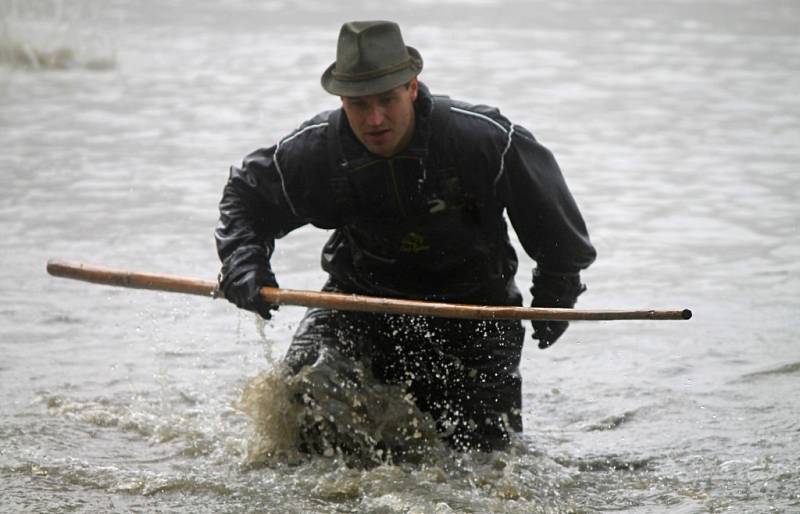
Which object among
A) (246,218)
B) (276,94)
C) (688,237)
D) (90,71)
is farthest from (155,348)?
(90,71)

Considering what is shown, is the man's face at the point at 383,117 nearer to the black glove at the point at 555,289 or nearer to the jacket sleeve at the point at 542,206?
the jacket sleeve at the point at 542,206

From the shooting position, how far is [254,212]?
5.38 meters

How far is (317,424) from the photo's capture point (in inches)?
209

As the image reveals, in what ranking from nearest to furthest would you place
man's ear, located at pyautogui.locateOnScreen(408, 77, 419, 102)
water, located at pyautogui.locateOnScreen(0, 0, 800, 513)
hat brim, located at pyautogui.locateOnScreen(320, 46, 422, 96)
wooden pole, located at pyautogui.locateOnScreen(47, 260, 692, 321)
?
wooden pole, located at pyautogui.locateOnScreen(47, 260, 692, 321) < hat brim, located at pyautogui.locateOnScreen(320, 46, 422, 96) < man's ear, located at pyautogui.locateOnScreen(408, 77, 419, 102) < water, located at pyautogui.locateOnScreen(0, 0, 800, 513)

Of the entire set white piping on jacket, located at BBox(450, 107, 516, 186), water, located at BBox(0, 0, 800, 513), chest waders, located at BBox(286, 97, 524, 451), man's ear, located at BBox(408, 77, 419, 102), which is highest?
man's ear, located at BBox(408, 77, 419, 102)

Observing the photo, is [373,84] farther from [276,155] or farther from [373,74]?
[276,155]

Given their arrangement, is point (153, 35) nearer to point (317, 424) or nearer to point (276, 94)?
point (276, 94)

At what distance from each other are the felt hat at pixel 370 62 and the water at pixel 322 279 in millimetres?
1099

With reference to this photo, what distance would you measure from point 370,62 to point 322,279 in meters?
3.79

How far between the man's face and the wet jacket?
0.19 feet

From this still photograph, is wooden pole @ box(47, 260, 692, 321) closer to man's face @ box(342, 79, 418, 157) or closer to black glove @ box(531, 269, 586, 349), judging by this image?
black glove @ box(531, 269, 586, 349)

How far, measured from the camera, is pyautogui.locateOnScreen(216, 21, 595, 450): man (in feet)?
16.5

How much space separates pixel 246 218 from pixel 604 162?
290 inches

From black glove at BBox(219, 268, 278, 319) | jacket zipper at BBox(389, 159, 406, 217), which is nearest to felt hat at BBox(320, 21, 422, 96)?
jacket zipper at BBox(389, 159, 406, 217)
